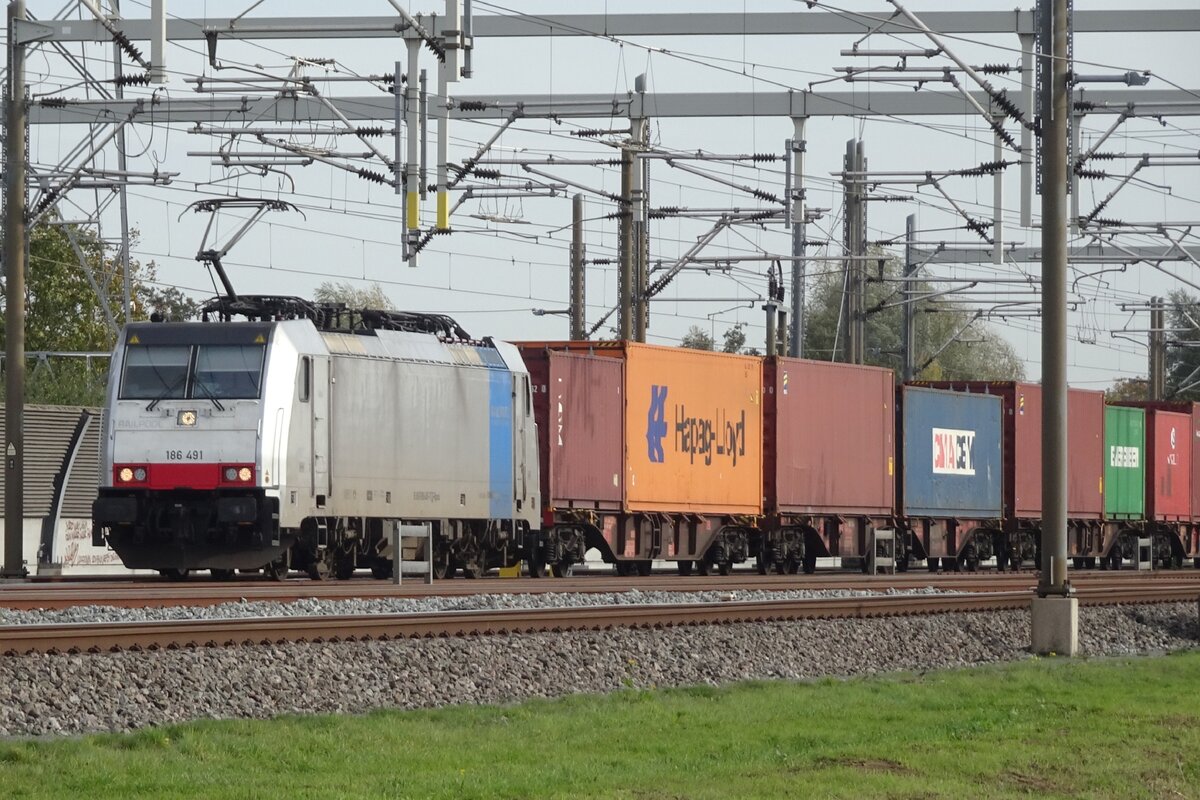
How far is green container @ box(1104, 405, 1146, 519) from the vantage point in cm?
4241

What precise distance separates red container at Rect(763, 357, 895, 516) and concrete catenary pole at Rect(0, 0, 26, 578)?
485 inches

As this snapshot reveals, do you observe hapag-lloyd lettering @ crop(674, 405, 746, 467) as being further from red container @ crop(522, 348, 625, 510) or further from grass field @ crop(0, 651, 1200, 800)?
grass field @ crop(0, 651, 1200, 800)

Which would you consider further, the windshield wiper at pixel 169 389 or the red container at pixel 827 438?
the red container at pixel 827 438

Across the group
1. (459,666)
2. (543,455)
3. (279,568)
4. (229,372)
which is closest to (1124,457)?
(543,455)

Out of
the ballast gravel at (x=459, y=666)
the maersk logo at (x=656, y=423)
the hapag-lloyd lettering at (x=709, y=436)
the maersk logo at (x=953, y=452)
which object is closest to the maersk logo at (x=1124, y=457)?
the maersk logo at (x=953, y=452)

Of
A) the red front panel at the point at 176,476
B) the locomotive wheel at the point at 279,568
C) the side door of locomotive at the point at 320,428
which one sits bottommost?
the locomotive wheel at the point at 279,568

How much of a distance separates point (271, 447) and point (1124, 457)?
25373 millimetres

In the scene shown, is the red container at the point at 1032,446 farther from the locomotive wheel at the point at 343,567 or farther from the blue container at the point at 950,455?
the locomotive wheel at the point at 343,567

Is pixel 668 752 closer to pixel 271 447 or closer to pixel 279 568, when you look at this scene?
pixel 271 447

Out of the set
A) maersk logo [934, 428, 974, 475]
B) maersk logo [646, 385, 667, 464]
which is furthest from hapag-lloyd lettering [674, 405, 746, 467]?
maersk logo [934, 428, 974, 475]

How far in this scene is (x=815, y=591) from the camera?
25656 millimetres

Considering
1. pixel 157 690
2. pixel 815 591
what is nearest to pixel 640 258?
pixel 815 591

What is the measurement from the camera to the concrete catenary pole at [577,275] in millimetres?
46938

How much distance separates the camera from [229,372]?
915 inches
